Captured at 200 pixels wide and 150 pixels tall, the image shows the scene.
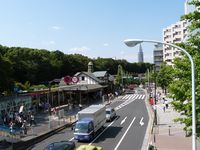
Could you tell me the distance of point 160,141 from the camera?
2955cm

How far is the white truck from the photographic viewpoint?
3083 centimetres

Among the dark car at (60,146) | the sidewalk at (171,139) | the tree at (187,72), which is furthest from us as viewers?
the sidewalk at (171,139)

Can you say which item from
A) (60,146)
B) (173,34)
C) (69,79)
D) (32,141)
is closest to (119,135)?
(32,141)

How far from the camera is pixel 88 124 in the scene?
3141 centimetres

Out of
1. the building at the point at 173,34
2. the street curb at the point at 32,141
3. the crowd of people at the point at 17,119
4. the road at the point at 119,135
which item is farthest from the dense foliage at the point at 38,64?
the building at the point at 173,34

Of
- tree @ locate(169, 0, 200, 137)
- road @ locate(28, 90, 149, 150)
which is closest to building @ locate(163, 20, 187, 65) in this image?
road @ locate(28, 90, 149, 150)

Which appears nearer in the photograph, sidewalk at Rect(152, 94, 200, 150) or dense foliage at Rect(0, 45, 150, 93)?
sidewalk at Rect(152, 94, 200, 150)

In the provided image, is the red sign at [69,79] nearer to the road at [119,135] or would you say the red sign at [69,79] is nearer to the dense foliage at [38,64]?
the dense foliage at [38,64]

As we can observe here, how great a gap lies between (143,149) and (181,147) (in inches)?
120

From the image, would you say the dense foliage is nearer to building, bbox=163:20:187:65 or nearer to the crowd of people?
the crowd of people

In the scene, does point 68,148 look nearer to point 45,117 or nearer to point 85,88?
point 45,117

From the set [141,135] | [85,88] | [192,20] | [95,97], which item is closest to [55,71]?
[95,97]

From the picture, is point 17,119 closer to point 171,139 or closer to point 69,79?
point 171,139

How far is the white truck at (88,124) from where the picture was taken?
101ft
